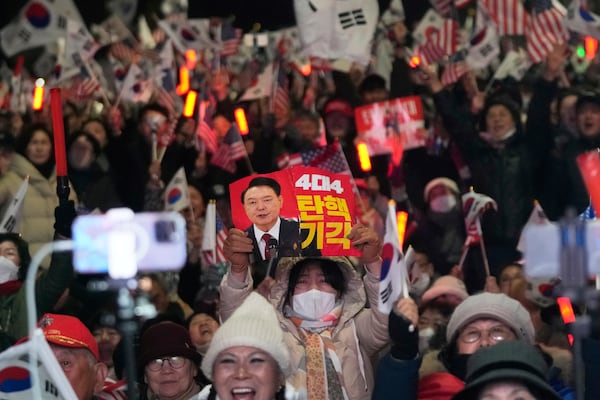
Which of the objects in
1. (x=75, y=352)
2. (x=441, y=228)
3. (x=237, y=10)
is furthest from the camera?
(x=237, y=10)

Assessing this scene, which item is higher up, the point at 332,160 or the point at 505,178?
the point at 332,160

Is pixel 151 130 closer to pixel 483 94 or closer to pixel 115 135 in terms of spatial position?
pixel 115 135

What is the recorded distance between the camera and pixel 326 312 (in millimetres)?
6109

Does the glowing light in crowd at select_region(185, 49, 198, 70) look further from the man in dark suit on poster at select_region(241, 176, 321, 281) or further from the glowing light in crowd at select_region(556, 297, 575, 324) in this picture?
A: the glowing light in crowd at select_region(556, 297, 575, 324)

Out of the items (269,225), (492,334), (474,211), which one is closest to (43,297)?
(269,225)

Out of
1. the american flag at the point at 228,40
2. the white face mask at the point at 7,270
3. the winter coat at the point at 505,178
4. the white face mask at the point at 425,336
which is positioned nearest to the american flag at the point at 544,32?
the winter coat at the point at 505,178

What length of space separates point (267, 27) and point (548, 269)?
13508mm

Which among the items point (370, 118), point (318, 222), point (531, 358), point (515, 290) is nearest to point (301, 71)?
point (370, 118)

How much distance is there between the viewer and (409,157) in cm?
1020

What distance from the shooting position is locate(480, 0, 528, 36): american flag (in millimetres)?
11398

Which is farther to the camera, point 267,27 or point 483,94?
point 267,27

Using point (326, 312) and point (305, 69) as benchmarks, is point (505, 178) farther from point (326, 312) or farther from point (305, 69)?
point (305, 69)

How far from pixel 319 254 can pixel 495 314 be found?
31.7 inches

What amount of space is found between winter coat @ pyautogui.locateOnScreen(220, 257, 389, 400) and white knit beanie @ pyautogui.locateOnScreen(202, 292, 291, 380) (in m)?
0.43
